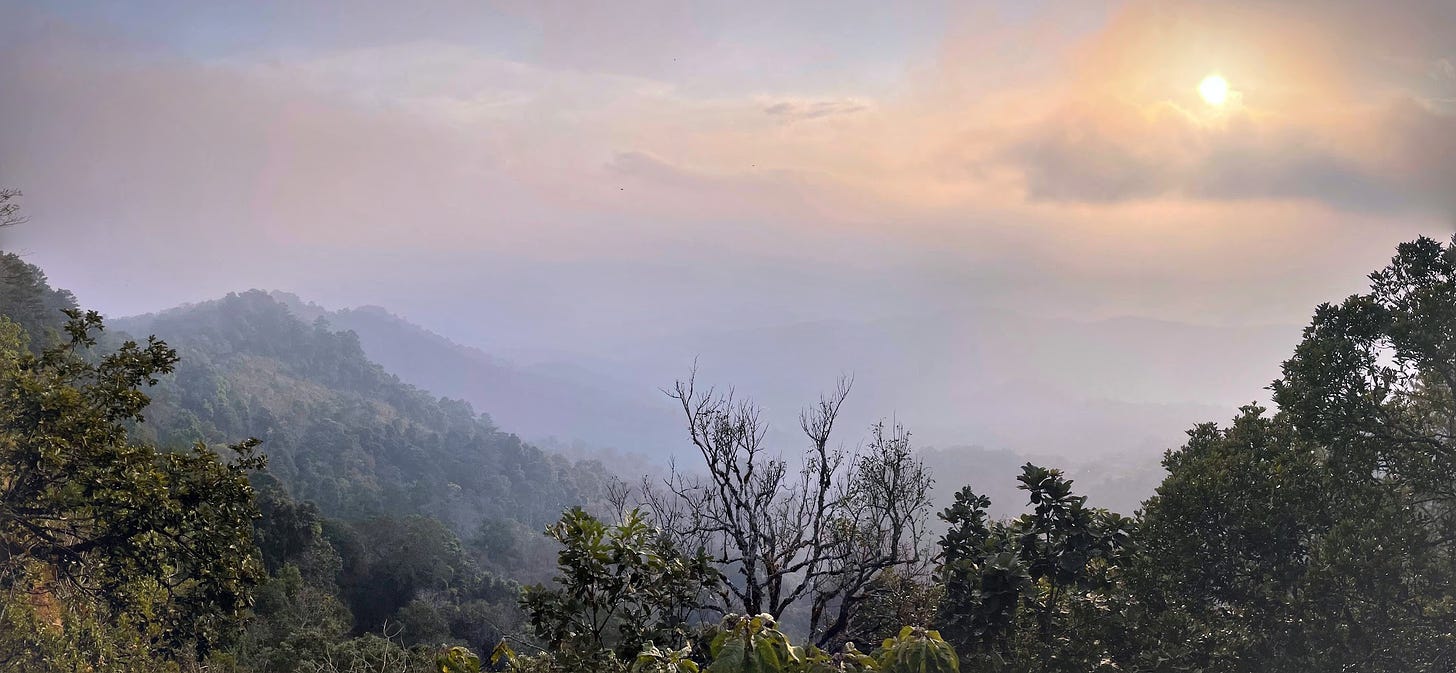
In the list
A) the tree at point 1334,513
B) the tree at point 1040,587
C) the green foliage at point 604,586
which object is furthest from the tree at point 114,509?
the tree at point 1334,513

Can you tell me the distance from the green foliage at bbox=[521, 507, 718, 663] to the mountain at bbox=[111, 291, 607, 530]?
63786 mm

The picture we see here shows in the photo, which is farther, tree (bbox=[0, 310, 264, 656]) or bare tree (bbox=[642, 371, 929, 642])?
bare tree (bbox=[642, 371, 929, 642])

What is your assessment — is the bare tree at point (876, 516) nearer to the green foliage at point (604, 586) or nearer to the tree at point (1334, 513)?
the tree at point (1334, 513)

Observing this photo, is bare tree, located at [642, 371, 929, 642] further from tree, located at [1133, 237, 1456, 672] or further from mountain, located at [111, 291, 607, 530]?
mountain, located at [111, 291, 607, 530]

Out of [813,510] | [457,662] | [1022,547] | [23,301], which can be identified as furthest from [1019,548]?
[23,301]

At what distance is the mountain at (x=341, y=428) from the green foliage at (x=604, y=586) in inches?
2511

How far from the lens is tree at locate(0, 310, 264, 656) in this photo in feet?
29.9

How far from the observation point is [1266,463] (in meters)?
10.5

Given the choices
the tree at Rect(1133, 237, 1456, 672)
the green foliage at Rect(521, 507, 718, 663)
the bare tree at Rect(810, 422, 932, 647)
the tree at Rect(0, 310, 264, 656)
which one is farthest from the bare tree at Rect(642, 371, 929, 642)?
the tree at Rect(0, 310, 264, 656)

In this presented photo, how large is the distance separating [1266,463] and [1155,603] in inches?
91.4

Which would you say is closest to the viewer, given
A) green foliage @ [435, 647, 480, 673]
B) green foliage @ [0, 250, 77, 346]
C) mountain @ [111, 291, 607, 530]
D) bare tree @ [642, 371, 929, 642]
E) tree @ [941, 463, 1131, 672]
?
green foliage @ [435, 647, 480, 673]

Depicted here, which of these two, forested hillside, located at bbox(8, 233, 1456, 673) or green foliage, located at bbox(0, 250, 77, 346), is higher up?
green foliage, located at bbox(0, 250, 77, 346)

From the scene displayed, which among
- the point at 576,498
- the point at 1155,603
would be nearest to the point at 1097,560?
the point at 1155,603

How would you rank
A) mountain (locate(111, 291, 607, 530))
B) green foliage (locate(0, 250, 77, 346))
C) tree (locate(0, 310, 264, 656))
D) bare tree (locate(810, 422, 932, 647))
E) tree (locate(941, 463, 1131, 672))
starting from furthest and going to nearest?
mountain (locate(111, 291, 607, 530)), green foliage (locate(0, 250, 77, 346)), bare tree (locate(810, 422, 932, 647)), tree (locate(941, 463, 1131, 672)), tree (locate(0, 310, 264, 656))
